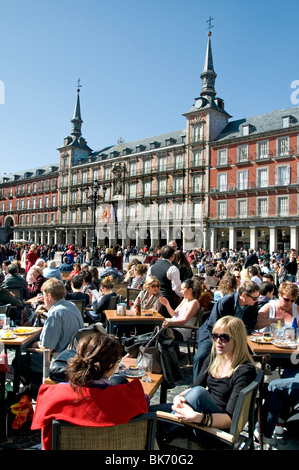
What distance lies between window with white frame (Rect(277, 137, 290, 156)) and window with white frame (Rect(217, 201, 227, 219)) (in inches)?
266

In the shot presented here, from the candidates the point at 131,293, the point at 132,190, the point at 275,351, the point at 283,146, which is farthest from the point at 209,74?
the point at 275,351

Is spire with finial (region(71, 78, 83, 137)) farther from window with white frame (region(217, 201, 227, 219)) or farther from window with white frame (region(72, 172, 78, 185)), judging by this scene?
window with white frame (region(217, 201, 227, 219))

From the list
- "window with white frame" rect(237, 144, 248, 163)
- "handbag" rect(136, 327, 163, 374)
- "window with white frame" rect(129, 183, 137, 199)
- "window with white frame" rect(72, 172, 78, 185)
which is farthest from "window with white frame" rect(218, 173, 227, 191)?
"handbag" rect(136, 327, 163, 374)

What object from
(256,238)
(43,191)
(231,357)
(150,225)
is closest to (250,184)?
(256,238)

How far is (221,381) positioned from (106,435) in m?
1.14

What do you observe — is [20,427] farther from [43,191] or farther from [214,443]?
[43,191]

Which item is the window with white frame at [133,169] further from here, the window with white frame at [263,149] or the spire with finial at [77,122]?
the window with white frame at [263,149]

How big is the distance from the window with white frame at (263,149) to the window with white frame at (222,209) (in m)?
5.46

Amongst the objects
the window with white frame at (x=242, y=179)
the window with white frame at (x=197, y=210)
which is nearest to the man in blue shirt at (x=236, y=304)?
the window with white frame at (x=242, y=179)

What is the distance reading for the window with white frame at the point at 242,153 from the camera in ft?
104

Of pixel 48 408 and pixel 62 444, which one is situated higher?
pixel 48 408

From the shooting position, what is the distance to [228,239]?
3391cm

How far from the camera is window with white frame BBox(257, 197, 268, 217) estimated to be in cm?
3044

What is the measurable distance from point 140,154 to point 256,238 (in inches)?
711
